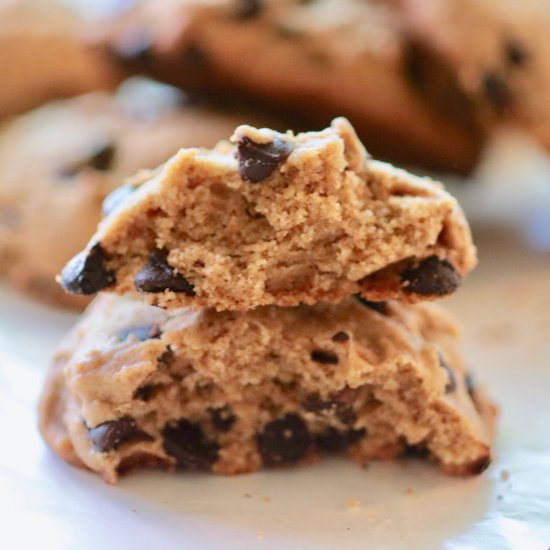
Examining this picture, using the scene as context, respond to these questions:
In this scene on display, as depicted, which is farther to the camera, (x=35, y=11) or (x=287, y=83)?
(x=35, y=11)

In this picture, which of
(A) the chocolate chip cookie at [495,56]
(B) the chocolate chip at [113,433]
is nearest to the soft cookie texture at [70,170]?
(A) the chocolate chip cookie at [495,56]

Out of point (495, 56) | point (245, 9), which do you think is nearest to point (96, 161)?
point (245, 9)

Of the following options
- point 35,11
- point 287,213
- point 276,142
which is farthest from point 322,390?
point 35,11

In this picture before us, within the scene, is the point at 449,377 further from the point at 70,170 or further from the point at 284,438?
the point at 70,170

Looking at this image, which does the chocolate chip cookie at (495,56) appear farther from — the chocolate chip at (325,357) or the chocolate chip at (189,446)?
the chocolate chip at (189,446)

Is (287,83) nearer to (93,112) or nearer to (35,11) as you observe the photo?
(93,112)

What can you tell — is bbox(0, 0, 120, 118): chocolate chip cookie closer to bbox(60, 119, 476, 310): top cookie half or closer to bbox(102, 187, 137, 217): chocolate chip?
bbox(102, 187, 137, 217): chocolate chip

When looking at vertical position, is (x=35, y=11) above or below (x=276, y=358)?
above
